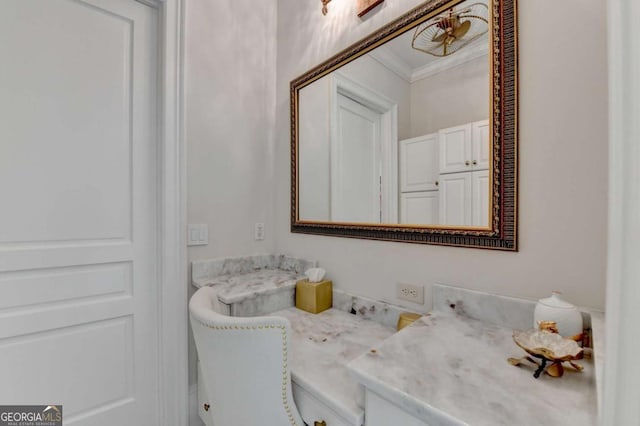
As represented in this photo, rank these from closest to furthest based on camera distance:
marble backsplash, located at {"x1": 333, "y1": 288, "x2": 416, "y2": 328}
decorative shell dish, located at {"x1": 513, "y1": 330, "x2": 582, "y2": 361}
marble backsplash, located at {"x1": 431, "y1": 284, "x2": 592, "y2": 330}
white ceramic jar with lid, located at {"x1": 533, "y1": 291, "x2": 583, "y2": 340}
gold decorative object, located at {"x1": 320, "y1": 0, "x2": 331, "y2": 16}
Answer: decorative shell dish, located at {"x1": 513, "y1": 330, "x2": 582, "y2": 361}, white ceramic jar with lid, located at {"x1": 533, "y1": 291, "x2": 583, "y2": 340}, marble backsplash, located at {"x1": 431, "y1": 284, "x2": 592, "y2": 330}, marble backsplash, located at {"x1": 333, "y1": 288, "x2": 416, "y2": 328}, gold decorative object, located at {"x1": 320, "y1": 0, "x2": 331, "y2": 16}

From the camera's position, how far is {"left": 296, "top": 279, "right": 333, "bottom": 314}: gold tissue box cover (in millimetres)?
1382

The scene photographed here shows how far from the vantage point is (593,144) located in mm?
796

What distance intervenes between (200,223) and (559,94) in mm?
1622

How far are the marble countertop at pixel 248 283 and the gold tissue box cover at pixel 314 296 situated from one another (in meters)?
0.06

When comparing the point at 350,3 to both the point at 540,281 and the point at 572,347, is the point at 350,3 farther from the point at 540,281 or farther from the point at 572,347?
the point at 572,347

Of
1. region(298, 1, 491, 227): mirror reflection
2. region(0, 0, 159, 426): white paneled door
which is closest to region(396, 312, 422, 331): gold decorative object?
region(298, 1, 491, 227): mirror reflection

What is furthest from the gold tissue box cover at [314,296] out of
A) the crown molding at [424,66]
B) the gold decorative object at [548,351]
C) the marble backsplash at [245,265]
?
the crown molding at [424,66]

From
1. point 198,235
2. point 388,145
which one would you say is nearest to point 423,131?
point 388,145

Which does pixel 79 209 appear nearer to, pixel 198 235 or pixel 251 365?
pixel 198 235

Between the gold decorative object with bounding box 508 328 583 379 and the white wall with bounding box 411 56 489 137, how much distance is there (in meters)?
0.71

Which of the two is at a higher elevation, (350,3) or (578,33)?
(350,3)

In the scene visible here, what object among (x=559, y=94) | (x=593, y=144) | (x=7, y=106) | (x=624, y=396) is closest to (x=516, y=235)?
(x=593, y=144)

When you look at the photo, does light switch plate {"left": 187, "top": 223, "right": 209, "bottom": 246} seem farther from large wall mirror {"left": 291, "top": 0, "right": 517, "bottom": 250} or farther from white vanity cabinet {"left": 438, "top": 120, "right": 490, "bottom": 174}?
white vanity cabinet {"left": 438, "top": 120, "right": 490, "bottom": 174}

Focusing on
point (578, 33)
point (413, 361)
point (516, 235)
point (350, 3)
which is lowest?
point (413, 361)
